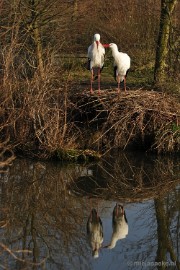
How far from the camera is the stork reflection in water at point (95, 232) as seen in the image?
24.5ft

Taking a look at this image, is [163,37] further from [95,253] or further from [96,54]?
[95,253]

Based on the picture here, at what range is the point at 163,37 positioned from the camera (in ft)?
49.1

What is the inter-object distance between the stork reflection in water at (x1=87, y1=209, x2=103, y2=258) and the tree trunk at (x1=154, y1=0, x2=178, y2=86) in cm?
619

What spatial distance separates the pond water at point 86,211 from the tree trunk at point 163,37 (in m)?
3.24

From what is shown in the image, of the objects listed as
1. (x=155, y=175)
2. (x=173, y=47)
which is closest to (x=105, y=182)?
(x=155, y=175)

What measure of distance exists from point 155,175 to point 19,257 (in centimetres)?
433

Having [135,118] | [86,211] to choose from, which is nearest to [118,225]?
[86,211]

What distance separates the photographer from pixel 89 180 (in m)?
10.6

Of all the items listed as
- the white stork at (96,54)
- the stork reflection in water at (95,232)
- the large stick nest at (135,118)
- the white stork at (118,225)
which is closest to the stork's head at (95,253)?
the stork reflection in water at (95,232)

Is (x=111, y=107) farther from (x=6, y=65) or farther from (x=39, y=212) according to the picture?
(x=39, y=212)

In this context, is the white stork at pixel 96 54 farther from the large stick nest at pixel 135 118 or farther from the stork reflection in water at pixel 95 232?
the stork reflection in water at pixel 95 232

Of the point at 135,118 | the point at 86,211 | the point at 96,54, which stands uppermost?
the point at 96,54

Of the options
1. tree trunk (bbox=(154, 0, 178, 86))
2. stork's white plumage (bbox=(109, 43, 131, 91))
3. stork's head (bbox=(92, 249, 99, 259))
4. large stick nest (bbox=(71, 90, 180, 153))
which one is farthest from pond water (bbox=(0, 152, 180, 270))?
tree trunk (bbox=(154, 0, 178, 86))

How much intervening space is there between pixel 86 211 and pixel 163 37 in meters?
7.16
